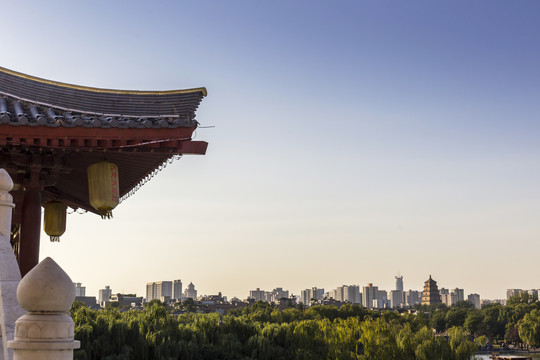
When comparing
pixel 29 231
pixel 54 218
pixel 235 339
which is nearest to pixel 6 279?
pixel 29 231

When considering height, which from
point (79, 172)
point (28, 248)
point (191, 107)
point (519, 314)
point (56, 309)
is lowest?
point (519, 314)

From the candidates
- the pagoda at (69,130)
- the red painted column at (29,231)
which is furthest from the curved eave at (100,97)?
the red painted column at (29,231)

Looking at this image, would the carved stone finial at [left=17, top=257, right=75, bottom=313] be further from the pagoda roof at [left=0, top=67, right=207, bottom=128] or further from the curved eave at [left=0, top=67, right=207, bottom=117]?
the curved eave at [left=0, top=67, right=207, bottom=117]

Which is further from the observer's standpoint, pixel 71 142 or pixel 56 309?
pixel 71 142

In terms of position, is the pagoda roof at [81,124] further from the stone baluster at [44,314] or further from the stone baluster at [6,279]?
the stone baluster at [44,314]

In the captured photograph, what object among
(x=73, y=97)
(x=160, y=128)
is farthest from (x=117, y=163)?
(x=160, y=128)

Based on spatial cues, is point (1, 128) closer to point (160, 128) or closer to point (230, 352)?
point (160, 128)
